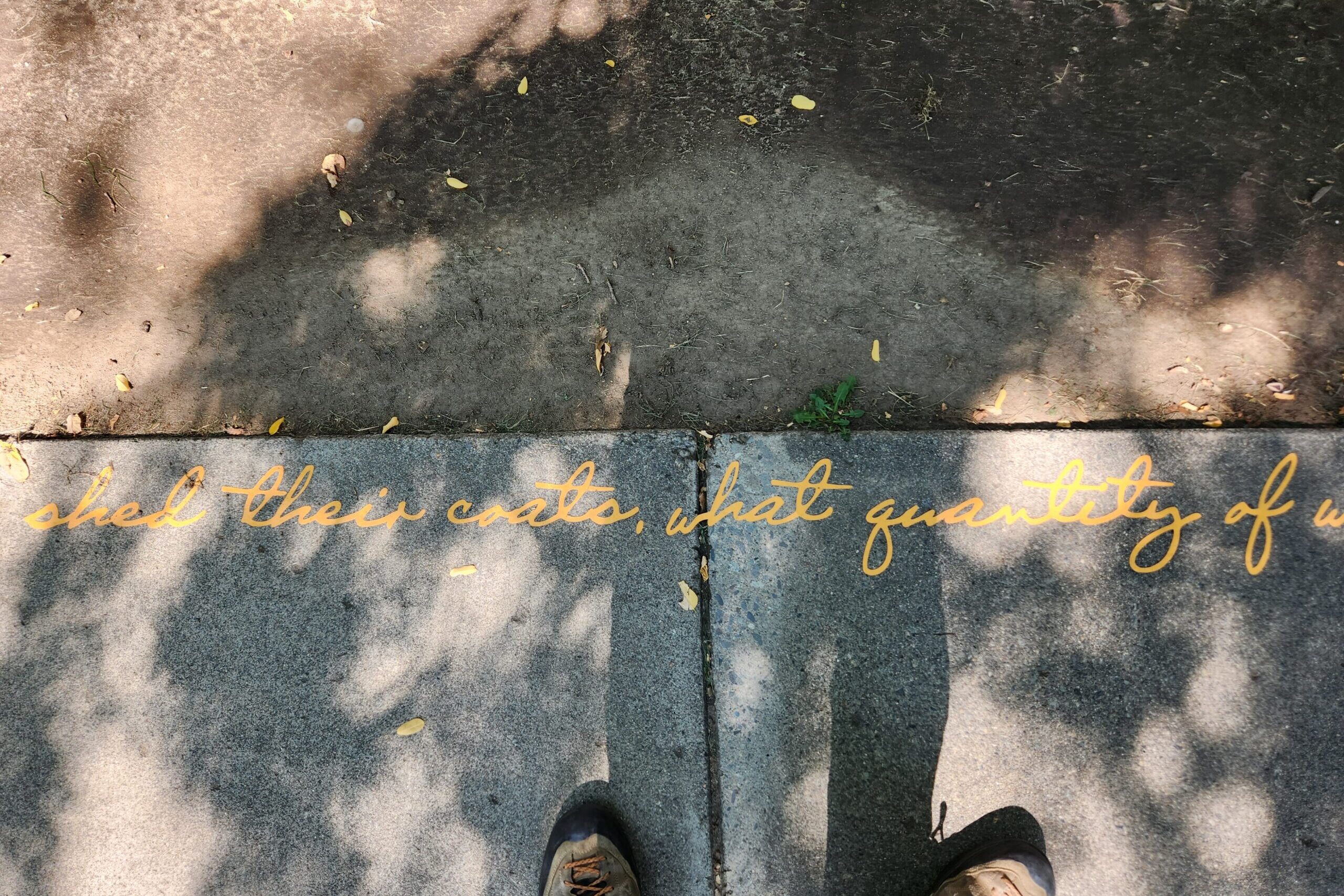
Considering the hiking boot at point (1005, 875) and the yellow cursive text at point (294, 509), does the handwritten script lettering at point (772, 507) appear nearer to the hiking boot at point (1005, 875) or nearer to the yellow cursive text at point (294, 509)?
the yellow cursive text at point (294, 509)

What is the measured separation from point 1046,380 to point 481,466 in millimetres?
2169

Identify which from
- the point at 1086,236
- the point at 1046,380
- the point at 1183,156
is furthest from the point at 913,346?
the point at 1183,156

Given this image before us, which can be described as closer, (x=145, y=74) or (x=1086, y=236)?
(x=1086, y=236)

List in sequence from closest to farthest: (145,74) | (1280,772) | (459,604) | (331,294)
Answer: (1280,772) < (459,604) < (331,294) < (145,74)

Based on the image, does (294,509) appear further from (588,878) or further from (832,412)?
(832,412)

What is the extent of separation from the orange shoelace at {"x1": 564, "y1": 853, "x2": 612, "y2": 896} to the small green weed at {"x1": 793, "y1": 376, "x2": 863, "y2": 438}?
66.6 inches

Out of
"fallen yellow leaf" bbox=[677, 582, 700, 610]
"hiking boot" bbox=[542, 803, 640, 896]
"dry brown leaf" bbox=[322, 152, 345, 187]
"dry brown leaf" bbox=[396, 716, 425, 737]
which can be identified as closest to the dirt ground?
"dry brown leaf" bbox=[322, 152, 345, 187]

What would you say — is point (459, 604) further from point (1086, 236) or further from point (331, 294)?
point (1086, 236)

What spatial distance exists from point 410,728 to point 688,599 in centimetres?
112

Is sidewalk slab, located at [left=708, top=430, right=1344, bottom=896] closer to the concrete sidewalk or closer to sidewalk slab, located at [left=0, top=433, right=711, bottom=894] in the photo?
the concrete sidewalk

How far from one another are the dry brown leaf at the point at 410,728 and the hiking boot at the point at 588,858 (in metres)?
0.60

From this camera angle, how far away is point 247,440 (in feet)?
8.61

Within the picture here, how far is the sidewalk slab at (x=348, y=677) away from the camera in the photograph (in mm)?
2361

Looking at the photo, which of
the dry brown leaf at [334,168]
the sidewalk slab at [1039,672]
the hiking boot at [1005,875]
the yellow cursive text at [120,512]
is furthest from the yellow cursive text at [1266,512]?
the yellow cursive text at [120,512]
